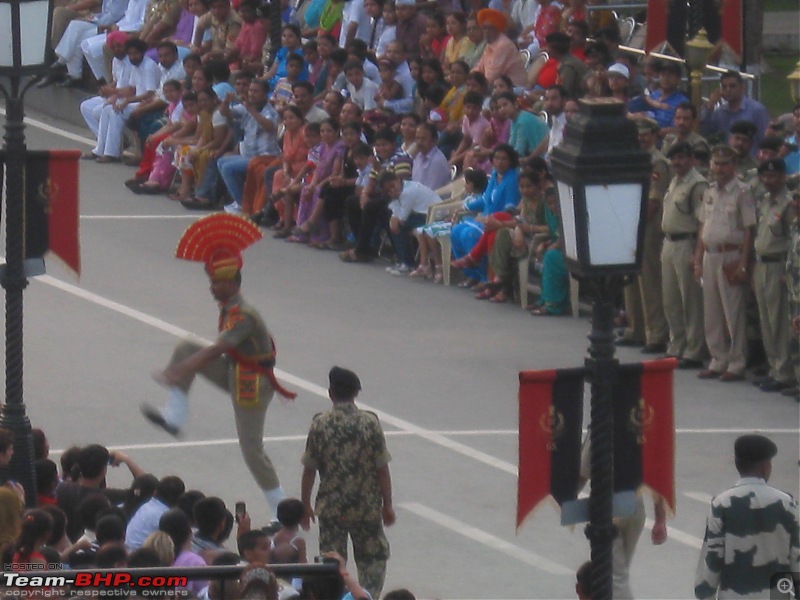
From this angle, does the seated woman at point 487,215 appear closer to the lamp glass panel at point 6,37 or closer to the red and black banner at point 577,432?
the lamp glass panel at point 6,37

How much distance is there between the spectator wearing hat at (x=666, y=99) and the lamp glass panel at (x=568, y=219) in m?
10.9

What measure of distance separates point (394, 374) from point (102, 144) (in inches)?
424

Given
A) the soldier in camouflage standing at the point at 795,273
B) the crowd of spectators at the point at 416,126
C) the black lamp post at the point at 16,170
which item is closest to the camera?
the black lamp post at the point at 16,170

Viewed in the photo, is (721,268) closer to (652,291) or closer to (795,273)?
(652,291)

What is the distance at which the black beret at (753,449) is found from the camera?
31.1 ft

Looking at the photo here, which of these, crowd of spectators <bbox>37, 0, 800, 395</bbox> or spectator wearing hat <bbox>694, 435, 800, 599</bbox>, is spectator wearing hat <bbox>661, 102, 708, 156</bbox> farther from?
spectator wearing hat <bbox>694, 435, 800, 599</bbox>

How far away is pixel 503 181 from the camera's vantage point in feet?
64.3

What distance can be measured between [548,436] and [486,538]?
14.2 ft

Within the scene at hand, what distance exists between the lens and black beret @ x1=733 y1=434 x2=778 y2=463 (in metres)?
9.48

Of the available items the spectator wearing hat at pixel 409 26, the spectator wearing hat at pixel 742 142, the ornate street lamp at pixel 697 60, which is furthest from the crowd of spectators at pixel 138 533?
the spectator wearing hat at pixel 409 26

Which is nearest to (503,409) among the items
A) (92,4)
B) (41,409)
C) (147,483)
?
(41,409)

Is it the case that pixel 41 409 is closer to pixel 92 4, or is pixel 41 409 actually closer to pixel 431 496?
pixel 431 496

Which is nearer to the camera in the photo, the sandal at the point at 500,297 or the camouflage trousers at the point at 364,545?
the camouflage trousers at the point at 364,545

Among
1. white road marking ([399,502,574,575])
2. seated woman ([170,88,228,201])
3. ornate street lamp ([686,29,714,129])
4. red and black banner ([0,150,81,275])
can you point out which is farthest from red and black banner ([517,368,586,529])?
seated woman ([170,88,228,201])
